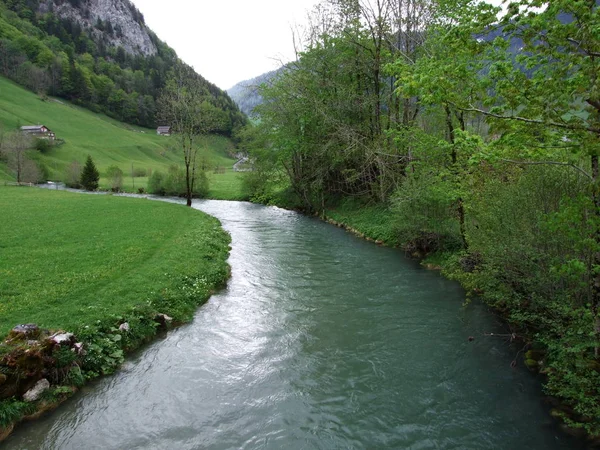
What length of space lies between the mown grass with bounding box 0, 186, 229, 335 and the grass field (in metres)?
64.5

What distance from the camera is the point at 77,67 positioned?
142250 mm

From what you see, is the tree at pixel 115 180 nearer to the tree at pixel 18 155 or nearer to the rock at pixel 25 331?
the tree at pixel 18 155

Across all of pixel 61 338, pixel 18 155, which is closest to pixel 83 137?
pixel 18 155

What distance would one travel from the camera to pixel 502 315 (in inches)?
472

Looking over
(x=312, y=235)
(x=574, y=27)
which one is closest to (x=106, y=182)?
(x=312, y=235)

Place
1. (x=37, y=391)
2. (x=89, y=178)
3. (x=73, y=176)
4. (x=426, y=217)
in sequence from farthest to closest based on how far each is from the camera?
1. (x=73, y=176)
2. (x=89, y=178)
3. (x=426, y=217)
4. (x=37, y=391)

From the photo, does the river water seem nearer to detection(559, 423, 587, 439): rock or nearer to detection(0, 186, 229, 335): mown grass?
detection(559, 423, 587, 439): rock

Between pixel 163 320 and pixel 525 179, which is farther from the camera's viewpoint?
pixel 163 320

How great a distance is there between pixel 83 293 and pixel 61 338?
3330 millimetres

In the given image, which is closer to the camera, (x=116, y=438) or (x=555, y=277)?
(x=116, y=438)

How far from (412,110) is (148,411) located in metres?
28.2

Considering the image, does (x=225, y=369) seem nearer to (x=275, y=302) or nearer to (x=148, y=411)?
(x=148, y=411)

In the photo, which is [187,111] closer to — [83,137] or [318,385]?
[318,385]

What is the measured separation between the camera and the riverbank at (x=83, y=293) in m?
8.08
